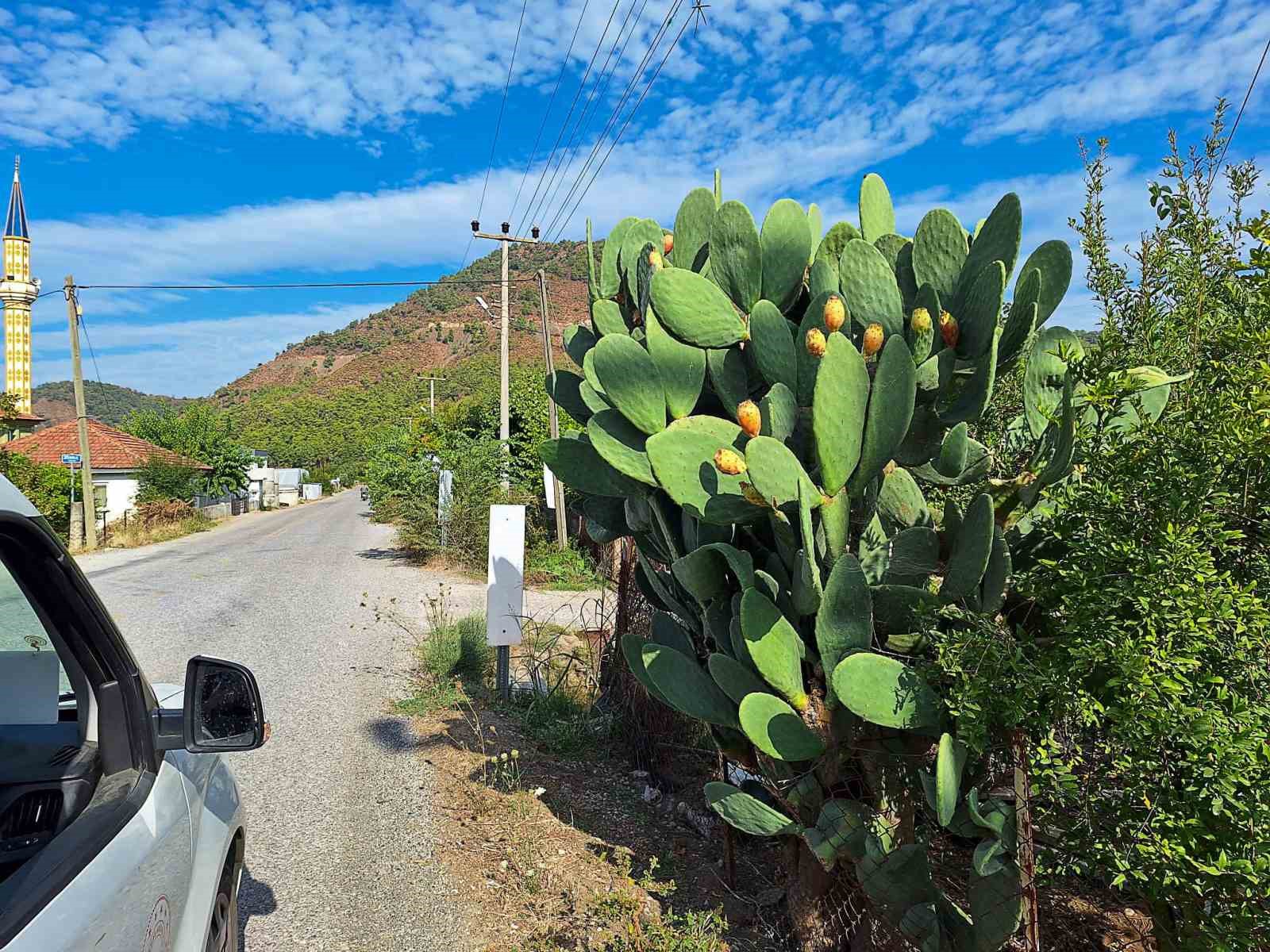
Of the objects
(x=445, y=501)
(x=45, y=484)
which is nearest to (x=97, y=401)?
(x=45, y=484)

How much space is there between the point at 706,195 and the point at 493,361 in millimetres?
76783

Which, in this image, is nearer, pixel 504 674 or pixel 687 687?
pixel 687 687

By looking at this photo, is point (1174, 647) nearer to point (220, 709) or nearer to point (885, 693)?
point (885, 693)

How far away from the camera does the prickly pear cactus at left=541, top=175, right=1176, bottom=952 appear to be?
8.58 ft

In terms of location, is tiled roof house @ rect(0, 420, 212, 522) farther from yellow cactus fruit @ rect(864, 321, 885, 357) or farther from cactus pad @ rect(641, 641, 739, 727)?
yellow cactus fruit @ rect(864, 321, 885, 357)

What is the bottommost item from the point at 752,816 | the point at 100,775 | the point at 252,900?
the point at 252,900

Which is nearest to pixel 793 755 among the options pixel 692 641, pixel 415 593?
pixel 692 641

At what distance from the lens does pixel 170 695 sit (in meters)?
2.92

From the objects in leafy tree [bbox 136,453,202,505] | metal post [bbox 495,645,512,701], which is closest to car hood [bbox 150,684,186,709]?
metal post [bbox 495,645,512,701]

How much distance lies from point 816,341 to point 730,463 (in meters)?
0.52

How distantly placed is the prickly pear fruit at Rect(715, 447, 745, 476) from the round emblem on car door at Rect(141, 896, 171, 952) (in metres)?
1.94

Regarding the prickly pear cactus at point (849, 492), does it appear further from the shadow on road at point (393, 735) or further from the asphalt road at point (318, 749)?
the shadow on road at point (393, 735)

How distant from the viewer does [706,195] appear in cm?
377

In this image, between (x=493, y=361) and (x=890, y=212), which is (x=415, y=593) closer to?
(x=890, y=212)
